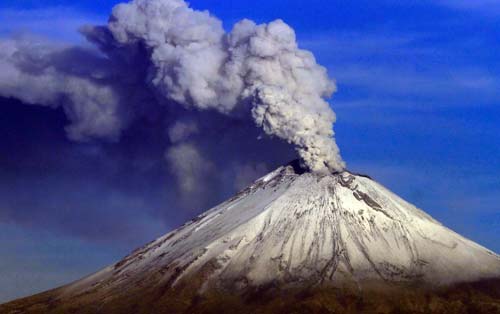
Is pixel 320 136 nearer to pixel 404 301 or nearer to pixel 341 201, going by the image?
pixel 341 201

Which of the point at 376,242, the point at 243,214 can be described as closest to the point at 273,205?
the point at 243,214

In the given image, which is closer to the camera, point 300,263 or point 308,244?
point 300,263

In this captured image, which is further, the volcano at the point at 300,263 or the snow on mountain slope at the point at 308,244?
the snow on mountain slope at the point at 308,244

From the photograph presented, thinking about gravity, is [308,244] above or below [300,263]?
above

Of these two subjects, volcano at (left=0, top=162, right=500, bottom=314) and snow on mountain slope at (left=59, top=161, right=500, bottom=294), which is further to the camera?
snow on mountain slope at (left=59, top=161, right=500, bottom=294)
